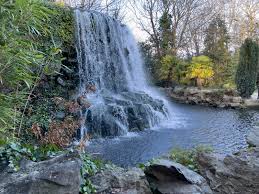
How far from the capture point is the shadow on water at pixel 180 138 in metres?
5.77

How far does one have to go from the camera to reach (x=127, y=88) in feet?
38.7

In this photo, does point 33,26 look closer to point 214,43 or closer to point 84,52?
point 84,52

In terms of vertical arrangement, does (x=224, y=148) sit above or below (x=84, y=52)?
below

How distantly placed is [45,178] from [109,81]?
8419 millimetres

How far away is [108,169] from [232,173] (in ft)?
4.12

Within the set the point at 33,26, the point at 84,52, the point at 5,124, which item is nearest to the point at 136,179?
the point at 5,124

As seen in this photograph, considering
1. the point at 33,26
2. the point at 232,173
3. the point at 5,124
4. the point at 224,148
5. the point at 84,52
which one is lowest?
the point at 224,148

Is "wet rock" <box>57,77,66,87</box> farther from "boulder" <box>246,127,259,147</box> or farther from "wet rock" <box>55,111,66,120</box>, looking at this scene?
"boulder" <box>246,127,259,147</box>

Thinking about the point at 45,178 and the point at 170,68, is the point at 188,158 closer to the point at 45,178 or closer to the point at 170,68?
the point at 45,178

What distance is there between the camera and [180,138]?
709 centimetres

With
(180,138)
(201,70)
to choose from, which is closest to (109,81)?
(180,138)

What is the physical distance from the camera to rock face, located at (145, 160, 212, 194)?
2.64 meters

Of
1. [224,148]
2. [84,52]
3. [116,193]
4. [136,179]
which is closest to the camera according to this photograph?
[116,193]

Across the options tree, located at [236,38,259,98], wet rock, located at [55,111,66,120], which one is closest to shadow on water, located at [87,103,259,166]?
wet rock, located at [55,111,66,120]
